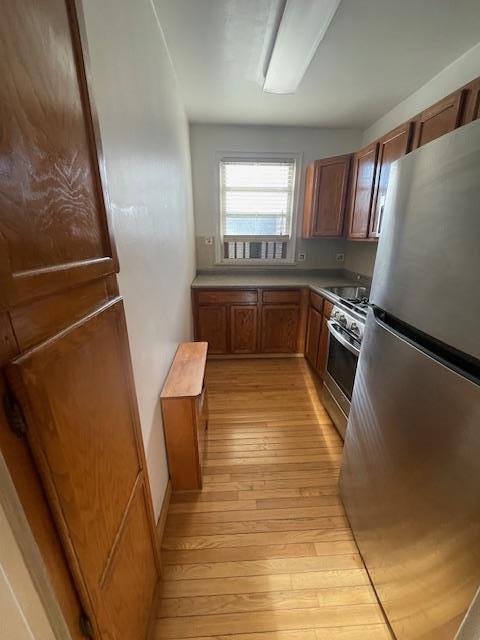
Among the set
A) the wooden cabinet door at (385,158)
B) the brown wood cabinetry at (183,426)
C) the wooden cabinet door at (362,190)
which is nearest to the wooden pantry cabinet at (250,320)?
the wooden cabinet door at (362,190)

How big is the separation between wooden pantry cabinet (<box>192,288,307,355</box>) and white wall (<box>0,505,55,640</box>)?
2.54 meters

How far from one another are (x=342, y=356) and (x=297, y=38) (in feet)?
6.59

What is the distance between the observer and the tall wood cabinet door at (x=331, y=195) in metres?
2.69

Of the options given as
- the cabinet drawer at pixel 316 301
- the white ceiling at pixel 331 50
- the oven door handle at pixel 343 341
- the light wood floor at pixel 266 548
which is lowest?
the light wood floor at pixel 266 548

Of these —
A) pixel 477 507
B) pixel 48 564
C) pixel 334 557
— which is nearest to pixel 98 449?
pixel 48 564

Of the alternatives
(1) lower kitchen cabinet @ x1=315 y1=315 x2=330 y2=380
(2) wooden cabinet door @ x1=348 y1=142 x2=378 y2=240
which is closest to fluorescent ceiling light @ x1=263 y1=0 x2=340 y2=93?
(2) wooden cabinet door @ x1=348 y1=142 x2=378 y2=240

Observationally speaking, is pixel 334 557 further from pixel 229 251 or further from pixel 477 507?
pixel 229 251

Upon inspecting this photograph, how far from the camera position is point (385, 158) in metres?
2.10

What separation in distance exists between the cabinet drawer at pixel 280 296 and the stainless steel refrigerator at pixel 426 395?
68.4 inches

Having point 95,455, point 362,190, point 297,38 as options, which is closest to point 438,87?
point 362,190

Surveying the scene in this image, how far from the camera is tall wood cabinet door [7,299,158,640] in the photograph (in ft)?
1.51

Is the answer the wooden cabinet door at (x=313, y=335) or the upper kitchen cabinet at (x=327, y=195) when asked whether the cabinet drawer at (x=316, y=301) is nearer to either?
the wooden cabinet door at (x=313, y=335)

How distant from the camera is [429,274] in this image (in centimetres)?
85

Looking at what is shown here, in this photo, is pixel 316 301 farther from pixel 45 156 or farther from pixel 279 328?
pixel 45 156
